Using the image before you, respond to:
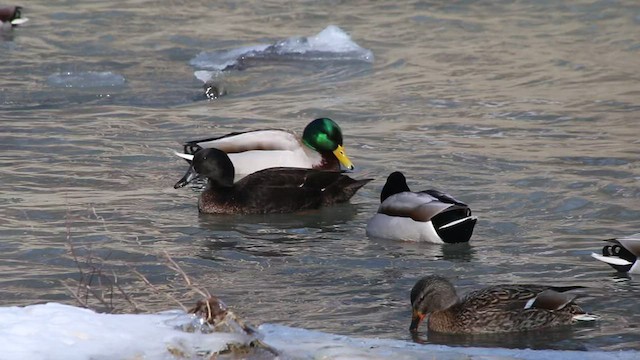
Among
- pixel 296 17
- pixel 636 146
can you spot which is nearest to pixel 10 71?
pixel 296 17

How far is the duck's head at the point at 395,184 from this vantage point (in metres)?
9.89

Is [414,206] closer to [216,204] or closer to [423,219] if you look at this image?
[423,219]

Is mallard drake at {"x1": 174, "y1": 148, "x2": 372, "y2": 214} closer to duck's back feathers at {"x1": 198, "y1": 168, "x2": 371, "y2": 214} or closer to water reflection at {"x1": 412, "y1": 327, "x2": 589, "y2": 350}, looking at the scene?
duck's back feathers at {"x1": 198, "y1": 168, "x2": 371, "y2": 214}

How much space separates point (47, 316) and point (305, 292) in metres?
2.31

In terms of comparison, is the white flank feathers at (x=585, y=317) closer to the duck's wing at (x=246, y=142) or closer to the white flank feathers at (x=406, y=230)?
the white flank feathers at (x=406, y=230)

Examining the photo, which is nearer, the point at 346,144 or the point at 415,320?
the point at 415,320

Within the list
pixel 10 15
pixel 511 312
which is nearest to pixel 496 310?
pixel 511 312

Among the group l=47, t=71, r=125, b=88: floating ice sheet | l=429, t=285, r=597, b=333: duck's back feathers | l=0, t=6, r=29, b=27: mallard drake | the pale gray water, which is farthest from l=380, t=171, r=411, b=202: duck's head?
l=0, t=6, r=29, b=27: mallard drake

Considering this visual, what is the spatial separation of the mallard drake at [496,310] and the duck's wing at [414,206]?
5.84 ft

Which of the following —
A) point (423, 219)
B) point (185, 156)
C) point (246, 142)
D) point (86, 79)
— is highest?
point (423, 219)

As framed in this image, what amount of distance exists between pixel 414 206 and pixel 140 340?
396 cm

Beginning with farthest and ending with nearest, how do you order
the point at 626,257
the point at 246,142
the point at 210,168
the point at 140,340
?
the point at 246,142
the point at 210,168
the point at 626,257
the point at 140,340

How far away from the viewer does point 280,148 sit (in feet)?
39.0

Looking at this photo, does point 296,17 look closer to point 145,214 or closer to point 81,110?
point 81,110
